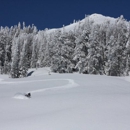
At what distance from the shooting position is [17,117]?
349 inches

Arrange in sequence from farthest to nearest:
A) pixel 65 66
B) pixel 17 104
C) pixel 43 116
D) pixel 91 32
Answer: pixel 65 66, pixel 91 32, pixel 17 104, pixel 43 116

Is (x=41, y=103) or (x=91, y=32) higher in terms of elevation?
(x=91, y=32)

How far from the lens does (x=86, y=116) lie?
340 inches

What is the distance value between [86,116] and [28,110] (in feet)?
9.25

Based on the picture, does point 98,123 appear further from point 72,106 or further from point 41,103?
point 41,103

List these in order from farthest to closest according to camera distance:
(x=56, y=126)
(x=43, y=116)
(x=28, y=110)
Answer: (x=28, y=110) < (x=43, y=116) < (x=56, y=126)

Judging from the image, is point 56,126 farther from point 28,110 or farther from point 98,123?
point 28,110

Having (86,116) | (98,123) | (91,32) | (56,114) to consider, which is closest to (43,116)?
(56,114)

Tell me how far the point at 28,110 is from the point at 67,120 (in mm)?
2475

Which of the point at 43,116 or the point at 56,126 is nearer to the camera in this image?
A: the point at 56,126

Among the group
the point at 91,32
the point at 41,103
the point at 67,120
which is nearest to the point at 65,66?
the point at 91,32

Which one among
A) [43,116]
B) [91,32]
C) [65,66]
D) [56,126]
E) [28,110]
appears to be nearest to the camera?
[56,126]

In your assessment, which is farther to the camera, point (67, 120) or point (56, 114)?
point (56, 114)

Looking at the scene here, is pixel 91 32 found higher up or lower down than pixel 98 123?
higher up
